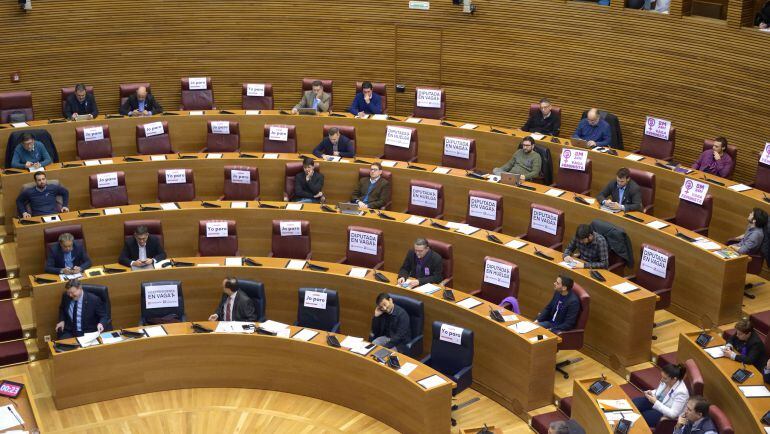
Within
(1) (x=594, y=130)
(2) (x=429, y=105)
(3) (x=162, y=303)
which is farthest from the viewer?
(2) (x=429, y=105)

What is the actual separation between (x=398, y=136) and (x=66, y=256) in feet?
14.1

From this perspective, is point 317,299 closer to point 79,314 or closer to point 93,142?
point 79,314

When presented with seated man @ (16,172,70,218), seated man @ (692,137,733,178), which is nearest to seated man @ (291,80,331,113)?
seated man @ (16,172,70,218)

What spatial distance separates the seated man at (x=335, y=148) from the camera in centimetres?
1225

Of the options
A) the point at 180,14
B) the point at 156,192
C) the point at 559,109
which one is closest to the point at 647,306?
the point at 559,109

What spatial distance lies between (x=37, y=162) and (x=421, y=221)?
4.78 meters

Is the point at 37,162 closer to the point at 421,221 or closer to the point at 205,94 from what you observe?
the point at 205,94

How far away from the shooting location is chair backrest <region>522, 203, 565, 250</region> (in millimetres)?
10469

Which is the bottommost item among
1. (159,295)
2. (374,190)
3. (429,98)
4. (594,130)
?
(159,295)

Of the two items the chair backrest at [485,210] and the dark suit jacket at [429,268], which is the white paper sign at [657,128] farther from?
the dark suit jacket at [429,268]

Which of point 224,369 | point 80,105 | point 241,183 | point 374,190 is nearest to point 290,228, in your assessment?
point 374,190

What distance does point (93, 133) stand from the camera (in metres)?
12.5

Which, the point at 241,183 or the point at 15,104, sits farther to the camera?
the point at 15,104

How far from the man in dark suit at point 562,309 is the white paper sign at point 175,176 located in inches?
183
